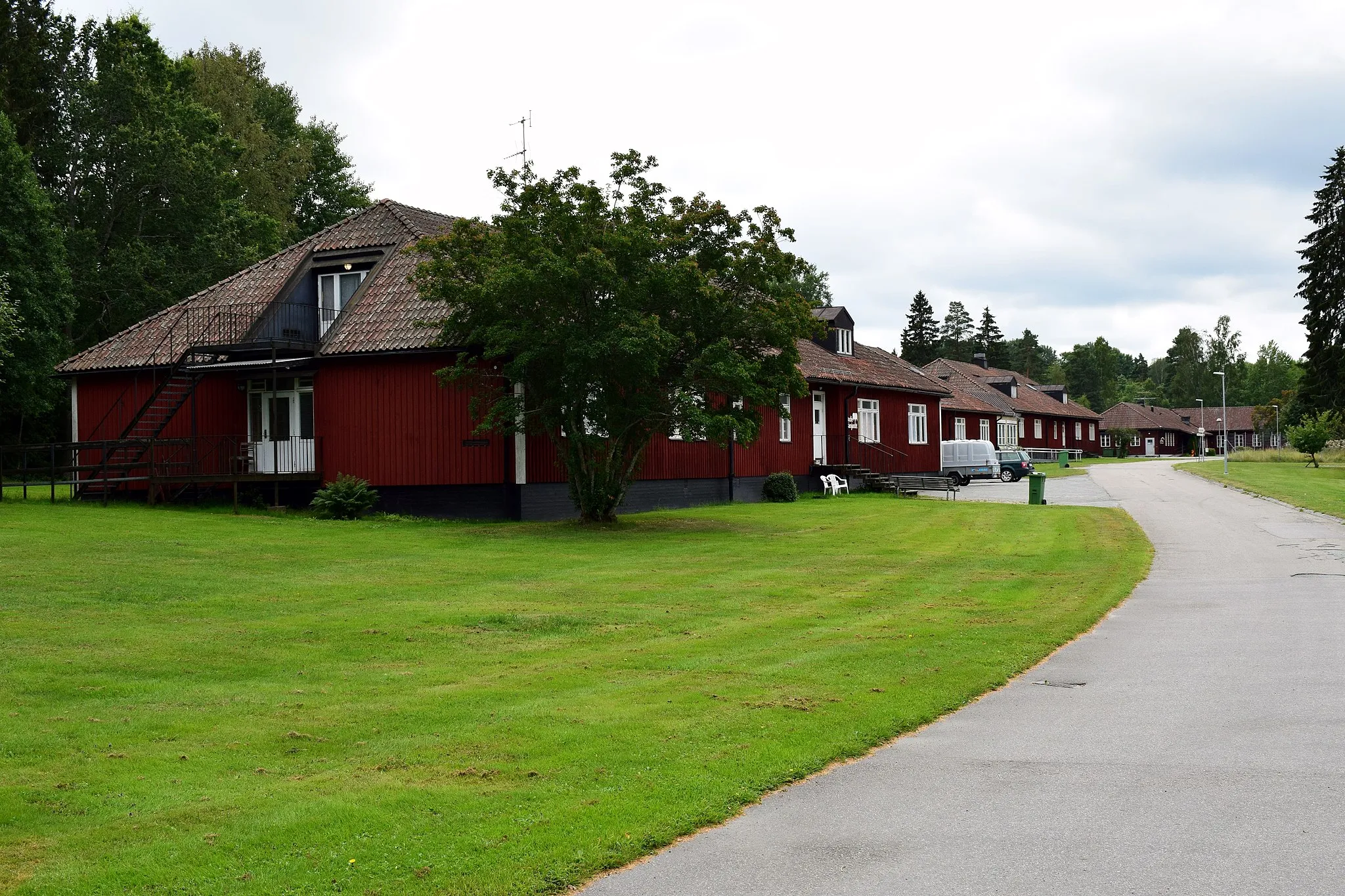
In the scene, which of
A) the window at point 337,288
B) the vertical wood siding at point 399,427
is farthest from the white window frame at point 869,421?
the window at point 337,288

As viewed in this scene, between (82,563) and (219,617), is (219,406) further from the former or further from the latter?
(219,617)

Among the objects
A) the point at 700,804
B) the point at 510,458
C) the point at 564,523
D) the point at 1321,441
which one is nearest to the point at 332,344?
the point at 510,458

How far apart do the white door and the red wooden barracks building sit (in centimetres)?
4

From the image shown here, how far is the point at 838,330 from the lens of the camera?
150 feet

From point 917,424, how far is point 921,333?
7424cm

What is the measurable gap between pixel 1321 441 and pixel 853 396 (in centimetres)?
3285

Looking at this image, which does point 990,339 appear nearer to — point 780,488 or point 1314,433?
point 1314,433

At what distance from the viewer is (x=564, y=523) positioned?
25328 millimetres

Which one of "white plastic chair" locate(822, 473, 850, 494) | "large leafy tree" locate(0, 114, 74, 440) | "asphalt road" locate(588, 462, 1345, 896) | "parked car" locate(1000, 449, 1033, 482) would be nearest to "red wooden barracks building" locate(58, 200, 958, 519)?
"white plastic chair" locate(822, 473, 850, 494)

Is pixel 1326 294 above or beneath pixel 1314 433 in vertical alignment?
above

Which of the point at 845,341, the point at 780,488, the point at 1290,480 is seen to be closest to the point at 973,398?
the point at 1290,480

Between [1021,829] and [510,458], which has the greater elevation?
[510,458]

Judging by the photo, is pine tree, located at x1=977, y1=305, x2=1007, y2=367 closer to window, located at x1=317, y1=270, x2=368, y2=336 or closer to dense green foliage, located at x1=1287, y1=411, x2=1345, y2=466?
dense green foliage, located at x1=1287, y1=411, x2=1345, y2=466

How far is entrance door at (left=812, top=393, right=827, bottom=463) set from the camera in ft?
134
